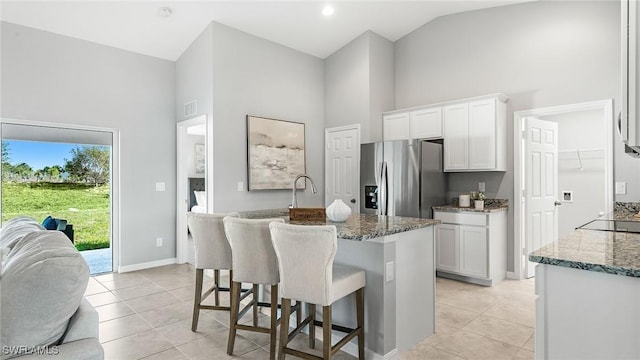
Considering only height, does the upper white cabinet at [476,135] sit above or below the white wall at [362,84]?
below

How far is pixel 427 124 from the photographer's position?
4867 mm

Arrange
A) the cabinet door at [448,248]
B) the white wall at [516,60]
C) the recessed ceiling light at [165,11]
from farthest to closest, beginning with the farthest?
the cabinet door at [448,248], the recessed ceiling light at [165,11], the white wall at [516,60]

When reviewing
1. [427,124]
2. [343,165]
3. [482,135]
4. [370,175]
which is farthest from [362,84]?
[482,135]

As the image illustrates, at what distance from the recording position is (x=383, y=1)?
459cm

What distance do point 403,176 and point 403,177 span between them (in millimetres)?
13

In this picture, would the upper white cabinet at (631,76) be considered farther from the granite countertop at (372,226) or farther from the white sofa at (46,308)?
the white sofa at (46,308)

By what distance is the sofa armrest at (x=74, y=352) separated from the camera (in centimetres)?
130

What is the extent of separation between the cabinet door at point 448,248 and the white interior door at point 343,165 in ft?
4.08

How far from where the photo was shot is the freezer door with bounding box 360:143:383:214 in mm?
4727

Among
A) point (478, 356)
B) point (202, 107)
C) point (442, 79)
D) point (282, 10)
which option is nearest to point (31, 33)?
point (202, 107)

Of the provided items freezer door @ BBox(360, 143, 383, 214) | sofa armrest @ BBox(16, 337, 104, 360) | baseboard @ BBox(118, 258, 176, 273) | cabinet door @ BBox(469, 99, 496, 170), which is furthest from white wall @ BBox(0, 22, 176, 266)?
cabinet door @ BBox(469, 99, 496, 170)

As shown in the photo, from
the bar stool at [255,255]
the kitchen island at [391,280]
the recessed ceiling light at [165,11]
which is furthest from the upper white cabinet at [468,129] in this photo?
the recessed ceiling light at [165,11]

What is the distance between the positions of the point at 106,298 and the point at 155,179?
6.09 feet

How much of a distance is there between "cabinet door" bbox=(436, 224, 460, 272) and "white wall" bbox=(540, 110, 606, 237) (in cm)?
190
